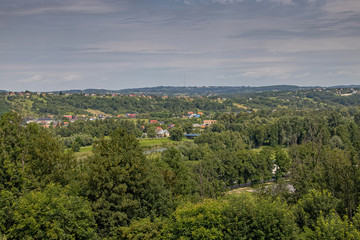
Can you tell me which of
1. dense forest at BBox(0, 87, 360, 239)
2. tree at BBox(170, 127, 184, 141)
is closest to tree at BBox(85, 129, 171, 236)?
dense forest at BBox(0, 87, 360, 239)

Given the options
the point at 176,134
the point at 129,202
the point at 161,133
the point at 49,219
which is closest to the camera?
the point at 49,219

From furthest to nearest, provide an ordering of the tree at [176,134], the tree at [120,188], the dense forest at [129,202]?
1. the tree at [176,134]
2. the tree at [120,188]
3. the dense forest at [129,202]

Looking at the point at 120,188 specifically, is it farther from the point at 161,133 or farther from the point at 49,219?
the point at 161,133

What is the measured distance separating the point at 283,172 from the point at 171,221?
41.7m

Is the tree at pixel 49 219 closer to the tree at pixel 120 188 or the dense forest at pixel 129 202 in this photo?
the dense forest at pixel 129 202

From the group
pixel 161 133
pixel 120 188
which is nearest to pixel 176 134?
pixel 161 133

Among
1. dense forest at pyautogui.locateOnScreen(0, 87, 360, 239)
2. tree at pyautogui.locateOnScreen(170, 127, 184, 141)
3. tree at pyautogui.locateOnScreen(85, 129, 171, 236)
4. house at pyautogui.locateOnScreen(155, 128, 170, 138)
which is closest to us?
dense forest at pyautogui.locateOnScreen(0, 87, 360, 239)

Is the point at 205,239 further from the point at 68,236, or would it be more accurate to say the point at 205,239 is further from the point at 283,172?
the point at 283,172

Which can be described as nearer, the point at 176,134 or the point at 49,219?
the point at 49,219

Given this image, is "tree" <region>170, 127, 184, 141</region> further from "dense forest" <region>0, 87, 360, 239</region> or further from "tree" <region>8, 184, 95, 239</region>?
"tree" <region>8, 184, 95, 239</region>

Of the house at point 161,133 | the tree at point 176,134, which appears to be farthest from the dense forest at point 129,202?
the house at point 161,133

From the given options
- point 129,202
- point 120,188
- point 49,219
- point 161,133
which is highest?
point 120,188

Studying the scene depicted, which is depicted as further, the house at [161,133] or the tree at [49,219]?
the house at [161,133]

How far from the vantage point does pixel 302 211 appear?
20609 mm
